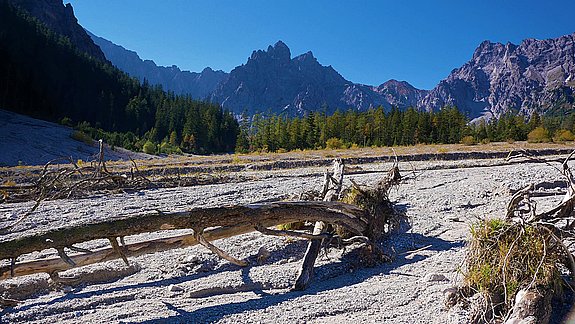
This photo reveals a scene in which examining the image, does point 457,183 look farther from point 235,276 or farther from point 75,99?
point 75,99

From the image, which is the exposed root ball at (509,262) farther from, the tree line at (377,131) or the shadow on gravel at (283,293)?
the tree line at (377,131)

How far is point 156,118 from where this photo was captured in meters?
94.7

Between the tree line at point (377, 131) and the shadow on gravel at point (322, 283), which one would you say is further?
the tree line at point (377, 131)

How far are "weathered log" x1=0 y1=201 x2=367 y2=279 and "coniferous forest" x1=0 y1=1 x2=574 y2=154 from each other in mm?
55558

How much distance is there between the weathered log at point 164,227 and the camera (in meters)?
4.85

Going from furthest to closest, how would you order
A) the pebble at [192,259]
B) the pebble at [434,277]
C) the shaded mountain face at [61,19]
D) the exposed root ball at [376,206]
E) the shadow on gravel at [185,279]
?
1. the shaded mountain face at [61,19]
2. the exposed root ball at [376,206]
3. the pebble at [192,259]
4. the shadow on gravel at [185,279]
5. the pebble at [434,277]

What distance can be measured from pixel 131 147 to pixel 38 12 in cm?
8990

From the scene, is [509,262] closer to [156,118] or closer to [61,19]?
[156,118]

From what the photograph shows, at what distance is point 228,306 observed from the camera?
514 centimetres

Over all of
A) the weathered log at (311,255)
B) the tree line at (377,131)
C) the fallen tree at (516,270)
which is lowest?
the weathered log at (311,255)

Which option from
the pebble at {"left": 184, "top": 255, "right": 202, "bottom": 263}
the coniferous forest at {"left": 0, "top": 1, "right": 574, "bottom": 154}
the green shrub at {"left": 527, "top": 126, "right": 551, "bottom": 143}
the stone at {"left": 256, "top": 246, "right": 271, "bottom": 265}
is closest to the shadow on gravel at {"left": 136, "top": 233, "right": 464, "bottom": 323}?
the stone at {"left": 256, "top": 246, "right": 271, "bottom": 265}

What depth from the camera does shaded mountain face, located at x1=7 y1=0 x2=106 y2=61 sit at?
116 metres

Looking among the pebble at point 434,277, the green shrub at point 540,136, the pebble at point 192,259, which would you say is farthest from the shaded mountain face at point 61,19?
the pebble at point 434,277

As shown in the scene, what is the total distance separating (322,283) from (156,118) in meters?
95.8
